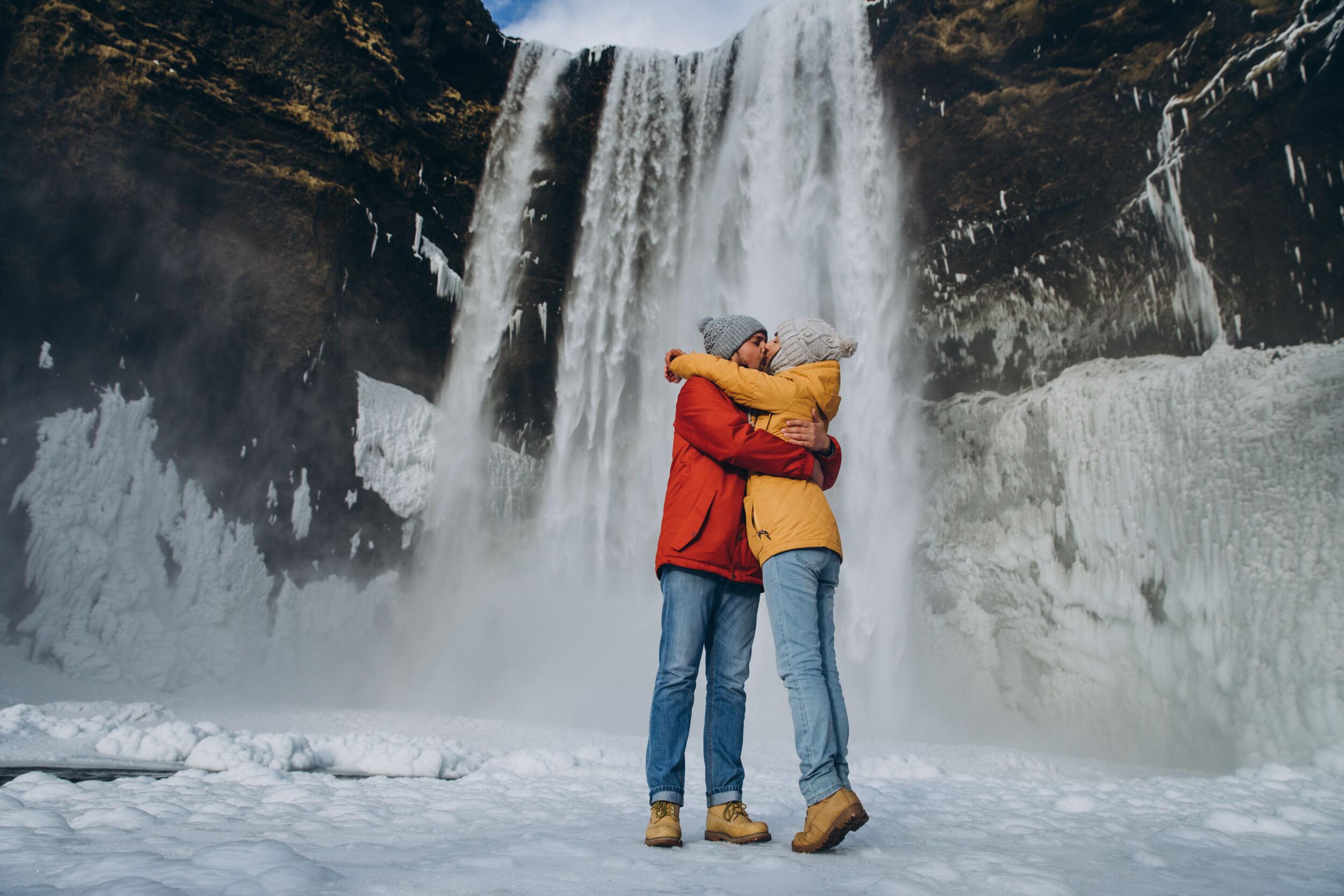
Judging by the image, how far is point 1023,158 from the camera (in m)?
10.5

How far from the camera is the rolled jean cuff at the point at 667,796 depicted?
2.09 meters

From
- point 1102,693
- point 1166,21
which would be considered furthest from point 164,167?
point 1102,693

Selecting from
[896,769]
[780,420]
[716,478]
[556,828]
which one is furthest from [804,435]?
[896,769]

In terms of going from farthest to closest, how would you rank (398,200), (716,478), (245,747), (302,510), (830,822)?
1. (398,200)
2. (302,510)
3. (245,747)
4. (716,478)
5. (830,822)

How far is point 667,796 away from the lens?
6.88ft

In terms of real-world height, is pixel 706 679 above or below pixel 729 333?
below

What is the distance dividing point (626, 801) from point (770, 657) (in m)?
8.51

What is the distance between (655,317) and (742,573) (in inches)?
439

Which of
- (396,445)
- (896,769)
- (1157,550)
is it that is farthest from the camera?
(396,445)

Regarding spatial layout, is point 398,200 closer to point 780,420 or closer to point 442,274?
point 442,274

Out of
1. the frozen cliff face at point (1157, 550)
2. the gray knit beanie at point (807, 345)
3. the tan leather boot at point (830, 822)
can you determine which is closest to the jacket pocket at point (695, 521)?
the gray knit beanie at point (807, 345)

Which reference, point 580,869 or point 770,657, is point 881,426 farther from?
point 580,869

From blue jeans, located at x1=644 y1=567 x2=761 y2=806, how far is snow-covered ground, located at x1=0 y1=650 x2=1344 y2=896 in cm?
19

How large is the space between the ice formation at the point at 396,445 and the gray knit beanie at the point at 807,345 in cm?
1047
